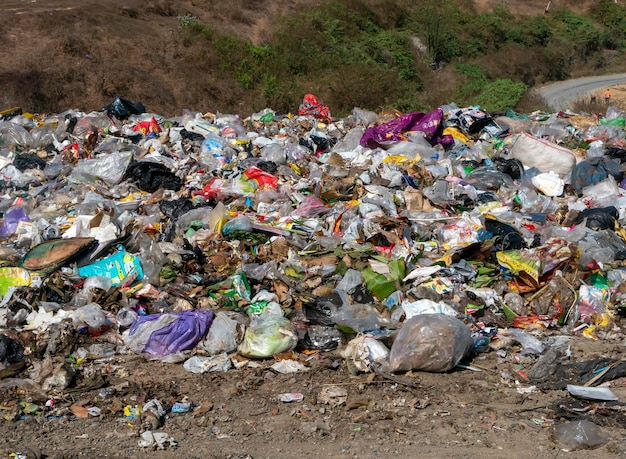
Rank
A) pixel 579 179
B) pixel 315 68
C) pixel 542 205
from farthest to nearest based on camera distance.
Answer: pixel 315 68 < pixel 579 179 < pixel 542 205

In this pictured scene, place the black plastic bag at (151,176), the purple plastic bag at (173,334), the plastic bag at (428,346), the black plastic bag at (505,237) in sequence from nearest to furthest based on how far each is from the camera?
1. the plastic bag at (428,346)
2. the purple plastic bag at (173,334)
3. the black plastic bag at (505,237)
4. the black plastic bag at (151,176)

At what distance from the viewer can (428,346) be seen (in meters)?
3.96

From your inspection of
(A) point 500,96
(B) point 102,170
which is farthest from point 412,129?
(A) point 500,96

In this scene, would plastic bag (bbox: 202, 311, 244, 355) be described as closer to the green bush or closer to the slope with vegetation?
the slope with vegetation

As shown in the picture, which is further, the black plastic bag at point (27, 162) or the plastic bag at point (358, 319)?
the black plastic bag at point (27, 162)

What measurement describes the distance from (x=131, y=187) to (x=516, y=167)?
12.5 ft

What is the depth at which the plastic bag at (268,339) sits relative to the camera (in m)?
4.24

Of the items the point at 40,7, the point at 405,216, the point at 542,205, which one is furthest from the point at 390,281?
→ the point at 40,7

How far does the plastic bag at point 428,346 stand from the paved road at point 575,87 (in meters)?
15.6

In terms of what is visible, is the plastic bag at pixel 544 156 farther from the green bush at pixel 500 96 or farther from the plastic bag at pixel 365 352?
the green bush at pixel 500 96

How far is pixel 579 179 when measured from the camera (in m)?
6.60

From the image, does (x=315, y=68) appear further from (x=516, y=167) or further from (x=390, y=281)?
(x=390, y=281)

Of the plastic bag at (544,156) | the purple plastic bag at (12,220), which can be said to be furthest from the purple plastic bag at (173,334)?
the plastic bag at (544,156)

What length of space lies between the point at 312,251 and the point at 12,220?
2.68 metres
